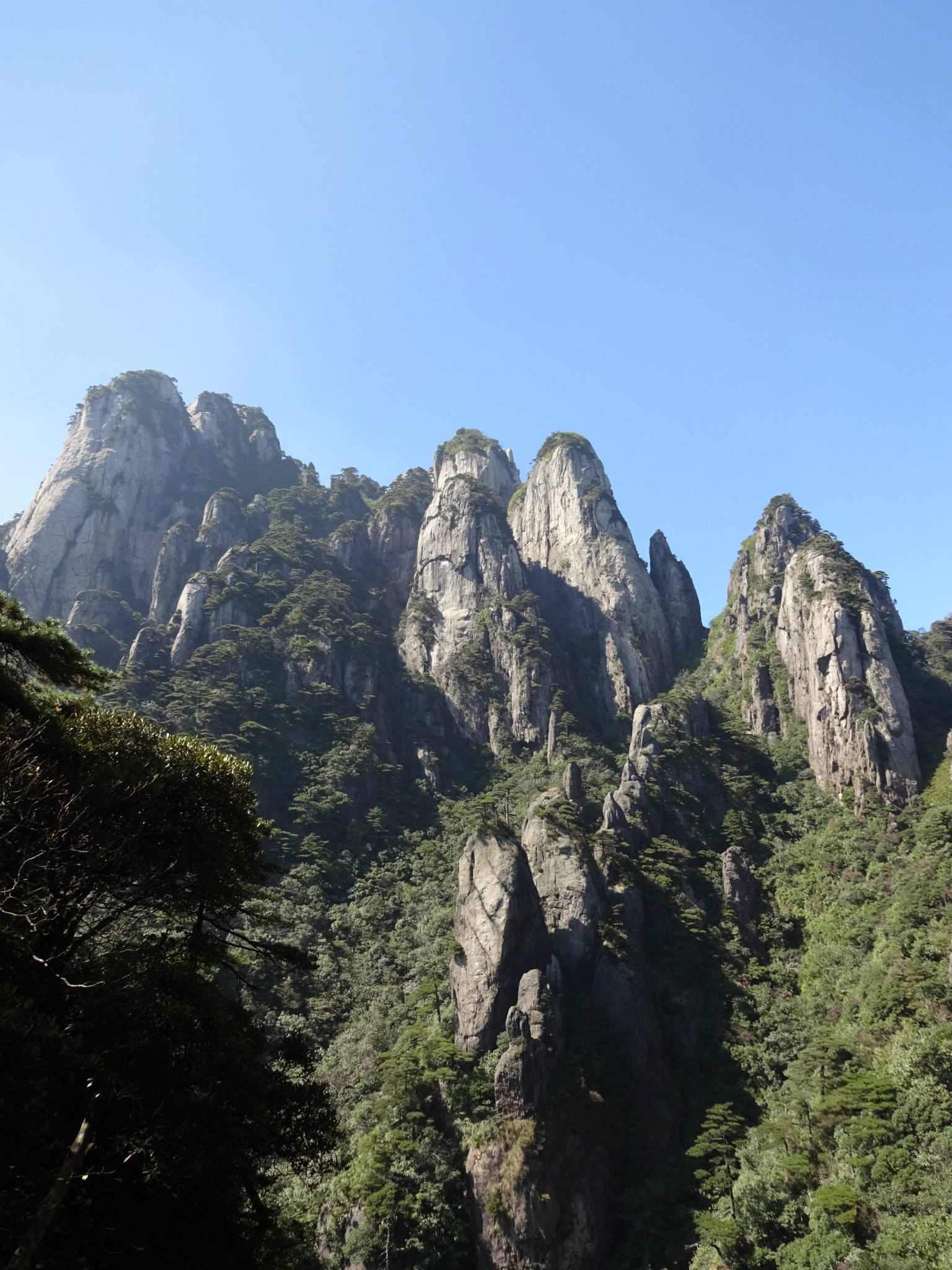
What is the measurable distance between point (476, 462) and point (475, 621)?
40295mm

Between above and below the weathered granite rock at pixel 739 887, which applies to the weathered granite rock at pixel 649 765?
above

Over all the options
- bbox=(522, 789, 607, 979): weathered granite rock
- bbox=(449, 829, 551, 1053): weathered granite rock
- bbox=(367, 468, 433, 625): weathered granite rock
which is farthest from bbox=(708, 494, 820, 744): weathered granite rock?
bbox=(367, 468, 433, 625): weathered granite rock

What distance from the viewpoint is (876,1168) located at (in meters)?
24.1

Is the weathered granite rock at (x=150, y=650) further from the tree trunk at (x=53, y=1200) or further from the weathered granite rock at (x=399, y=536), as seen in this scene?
the tree trunk at (x=53, y=1200)

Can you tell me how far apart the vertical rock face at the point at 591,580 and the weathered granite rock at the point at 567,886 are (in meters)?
29.5

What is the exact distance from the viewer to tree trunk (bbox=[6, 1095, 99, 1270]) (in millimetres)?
6973

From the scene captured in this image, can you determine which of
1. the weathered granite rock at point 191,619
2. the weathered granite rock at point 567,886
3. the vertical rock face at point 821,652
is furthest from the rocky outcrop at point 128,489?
the vertical rock face at point 821,652

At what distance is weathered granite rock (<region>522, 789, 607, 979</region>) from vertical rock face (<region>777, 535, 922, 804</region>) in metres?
21.4

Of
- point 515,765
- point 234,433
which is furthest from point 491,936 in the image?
point 234,433

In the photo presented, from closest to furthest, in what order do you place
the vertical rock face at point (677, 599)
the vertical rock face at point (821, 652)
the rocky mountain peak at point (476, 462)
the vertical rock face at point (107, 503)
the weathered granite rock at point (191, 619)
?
1. the vertical rock face at point (821, 652)
2. the weathered granite rock at point (191, 619)
3. the vertical rock face at point (677, 599)
4. the vertical rock face at point (107, 503)
5. the rocky mountain peak at point (476, 462)

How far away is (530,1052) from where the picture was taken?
101 feet

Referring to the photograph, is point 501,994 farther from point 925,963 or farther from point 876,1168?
point 925,963

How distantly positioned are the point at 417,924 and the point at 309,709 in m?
30.0

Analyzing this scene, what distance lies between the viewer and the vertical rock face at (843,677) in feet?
161
